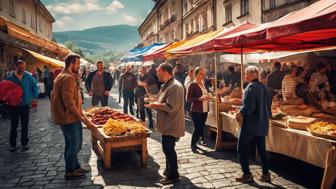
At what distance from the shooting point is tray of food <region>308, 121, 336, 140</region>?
14.4 ft

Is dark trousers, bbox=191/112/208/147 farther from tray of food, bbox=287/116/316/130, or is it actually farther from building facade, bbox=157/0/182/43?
building facade, bbox=157/0/182/43

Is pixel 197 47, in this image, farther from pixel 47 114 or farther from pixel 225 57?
pixel 47 114

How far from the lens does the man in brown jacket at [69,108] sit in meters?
4.89

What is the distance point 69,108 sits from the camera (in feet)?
16.0

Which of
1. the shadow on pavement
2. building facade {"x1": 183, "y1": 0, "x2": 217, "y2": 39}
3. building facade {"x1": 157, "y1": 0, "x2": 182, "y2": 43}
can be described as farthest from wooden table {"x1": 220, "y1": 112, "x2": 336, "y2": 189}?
building facade {"x1": 157, "y1": 0, "x2": 182, "y2": 43}

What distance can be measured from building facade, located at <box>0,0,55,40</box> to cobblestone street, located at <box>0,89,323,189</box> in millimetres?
18909

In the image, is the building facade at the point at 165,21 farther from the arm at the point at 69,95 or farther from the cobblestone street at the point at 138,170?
the arm at the point at 69,95

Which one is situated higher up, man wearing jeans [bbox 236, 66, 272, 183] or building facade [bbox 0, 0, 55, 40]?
building facade [bbox 0, 0, 55, 40]

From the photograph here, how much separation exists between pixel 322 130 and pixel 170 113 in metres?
2.26

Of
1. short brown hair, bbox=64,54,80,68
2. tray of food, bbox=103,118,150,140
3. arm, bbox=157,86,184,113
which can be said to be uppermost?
short brown hair, bbox=64,54,80,68

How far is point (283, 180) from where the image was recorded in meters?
5.08

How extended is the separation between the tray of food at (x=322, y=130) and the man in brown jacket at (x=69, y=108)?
12.0ft

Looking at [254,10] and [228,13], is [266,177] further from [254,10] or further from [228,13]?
[228,13]

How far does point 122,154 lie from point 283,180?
3.27m
